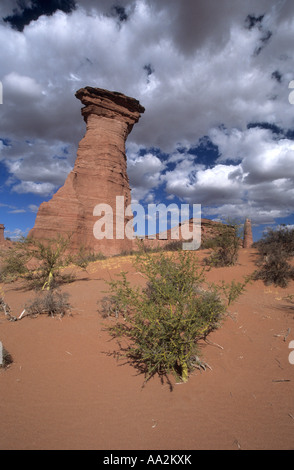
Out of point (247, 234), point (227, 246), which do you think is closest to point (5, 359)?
point (227, 246)

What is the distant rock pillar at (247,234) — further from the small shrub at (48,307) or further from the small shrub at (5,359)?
the small shrub at (5,359)

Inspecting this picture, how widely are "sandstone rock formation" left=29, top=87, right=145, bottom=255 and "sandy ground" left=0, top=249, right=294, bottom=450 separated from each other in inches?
562

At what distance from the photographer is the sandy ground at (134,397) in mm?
1948

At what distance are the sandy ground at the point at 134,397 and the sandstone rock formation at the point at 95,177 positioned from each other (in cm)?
1427

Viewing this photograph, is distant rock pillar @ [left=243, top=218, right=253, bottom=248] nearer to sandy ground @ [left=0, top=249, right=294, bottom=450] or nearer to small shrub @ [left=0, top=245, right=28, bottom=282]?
sandy ground @ [left=0, top=249, right=294, bottom=450]

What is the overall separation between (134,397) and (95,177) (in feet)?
64.2

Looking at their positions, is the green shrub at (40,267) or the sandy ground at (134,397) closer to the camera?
the sandy ground at (134,397)

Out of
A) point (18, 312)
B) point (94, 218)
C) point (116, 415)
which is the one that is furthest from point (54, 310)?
point (94, 218)

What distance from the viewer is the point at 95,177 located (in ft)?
66.2

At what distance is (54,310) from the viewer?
Answer: 4.93 metres

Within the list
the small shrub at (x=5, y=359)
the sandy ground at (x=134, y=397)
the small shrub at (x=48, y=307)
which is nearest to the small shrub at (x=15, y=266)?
the small shrub at (x=48, y=307)

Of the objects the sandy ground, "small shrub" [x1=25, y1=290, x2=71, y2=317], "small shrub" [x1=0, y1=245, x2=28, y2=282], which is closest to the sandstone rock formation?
"small shrub" [x1=0, y1=245, x2=28, y2=282]

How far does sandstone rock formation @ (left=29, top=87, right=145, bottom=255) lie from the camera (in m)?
17.6
